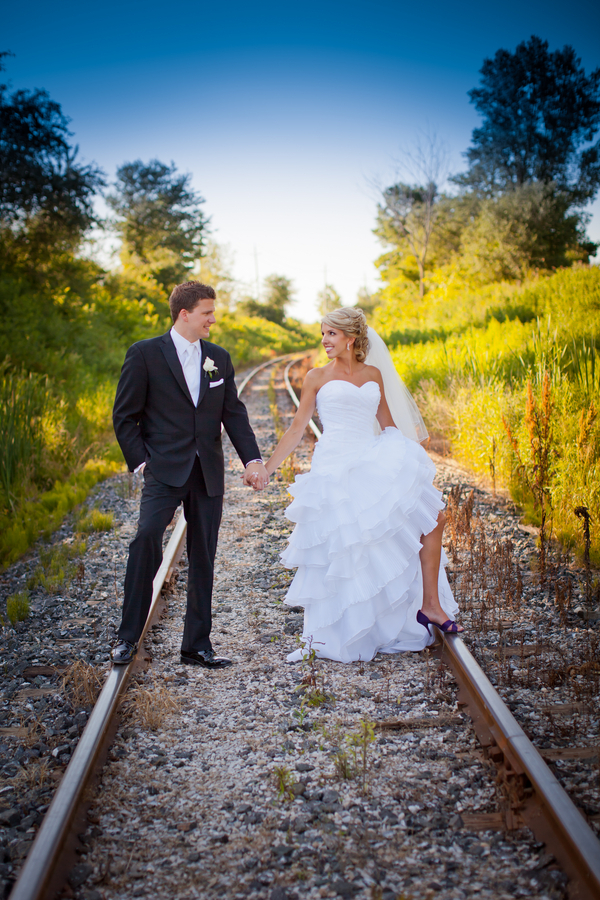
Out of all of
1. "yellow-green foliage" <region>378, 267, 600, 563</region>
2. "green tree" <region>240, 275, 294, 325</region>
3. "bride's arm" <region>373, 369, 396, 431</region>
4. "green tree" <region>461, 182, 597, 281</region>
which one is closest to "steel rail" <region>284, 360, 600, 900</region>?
"bride's arm" <region>373, 369, 396, 431</region>

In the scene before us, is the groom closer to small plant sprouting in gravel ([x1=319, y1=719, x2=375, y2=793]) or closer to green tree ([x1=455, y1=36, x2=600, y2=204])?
small plant sprouting in gravel ([x1=319, y1=719, x2=375, y2=793])

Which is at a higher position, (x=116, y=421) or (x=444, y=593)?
(x=116, y=421)

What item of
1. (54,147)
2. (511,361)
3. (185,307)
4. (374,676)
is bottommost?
(374,676)

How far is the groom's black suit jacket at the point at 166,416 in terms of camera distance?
352 cm

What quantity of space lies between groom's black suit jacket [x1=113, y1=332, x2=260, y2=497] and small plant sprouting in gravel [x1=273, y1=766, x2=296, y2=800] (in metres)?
1.61

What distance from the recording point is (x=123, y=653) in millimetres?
3465

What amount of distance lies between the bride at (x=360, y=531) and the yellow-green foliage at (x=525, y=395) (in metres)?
1.93

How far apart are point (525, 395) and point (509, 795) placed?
5456mm

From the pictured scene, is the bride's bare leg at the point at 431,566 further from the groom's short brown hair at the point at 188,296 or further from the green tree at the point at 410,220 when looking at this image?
the green tree at the point at 410,220

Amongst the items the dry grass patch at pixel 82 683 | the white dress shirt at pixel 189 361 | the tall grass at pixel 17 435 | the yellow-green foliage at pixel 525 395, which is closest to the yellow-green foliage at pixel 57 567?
the tall grass at pixel 17 435

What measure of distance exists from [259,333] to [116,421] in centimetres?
4227

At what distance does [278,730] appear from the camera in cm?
303

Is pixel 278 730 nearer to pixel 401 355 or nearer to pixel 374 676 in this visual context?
pixel 374 676

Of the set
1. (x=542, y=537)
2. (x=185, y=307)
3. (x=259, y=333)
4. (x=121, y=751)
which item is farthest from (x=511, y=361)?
(x=259, y=333)
